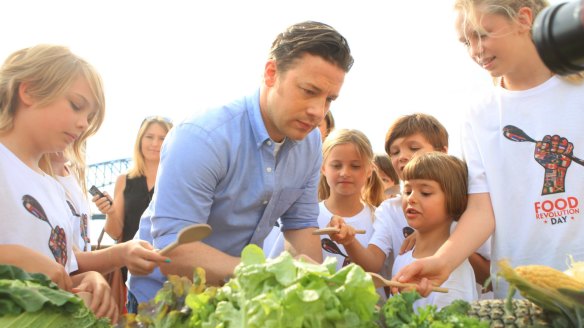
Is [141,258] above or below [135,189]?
above

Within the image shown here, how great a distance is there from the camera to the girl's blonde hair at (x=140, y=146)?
16.5 feet

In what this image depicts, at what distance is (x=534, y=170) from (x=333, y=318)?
62.3 inches

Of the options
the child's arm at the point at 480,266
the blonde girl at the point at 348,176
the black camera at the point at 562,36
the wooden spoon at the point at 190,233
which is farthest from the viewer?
the blonde girl at the point at 348,176

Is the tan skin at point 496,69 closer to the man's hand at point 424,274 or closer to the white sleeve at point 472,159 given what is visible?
the white sleeve at point 472,159

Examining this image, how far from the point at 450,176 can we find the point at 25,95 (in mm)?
2032

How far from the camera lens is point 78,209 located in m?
3.07

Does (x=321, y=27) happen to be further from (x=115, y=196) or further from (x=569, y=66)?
(x=115, y=196)

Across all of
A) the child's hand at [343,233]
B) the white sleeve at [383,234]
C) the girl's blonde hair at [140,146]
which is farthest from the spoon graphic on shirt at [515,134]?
the girl's blonde hair at [140,146]

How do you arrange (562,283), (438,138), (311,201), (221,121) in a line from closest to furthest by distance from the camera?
(562,283) < (221,121) < (311,201) < (438,138)

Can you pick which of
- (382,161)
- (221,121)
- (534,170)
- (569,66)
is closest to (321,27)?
(221,121)

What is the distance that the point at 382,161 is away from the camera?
5.21 m

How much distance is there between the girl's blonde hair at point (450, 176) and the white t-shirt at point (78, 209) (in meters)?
1.77

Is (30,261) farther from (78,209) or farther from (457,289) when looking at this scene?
(457,289)

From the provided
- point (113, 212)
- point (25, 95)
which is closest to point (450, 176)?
point (25, 95)
